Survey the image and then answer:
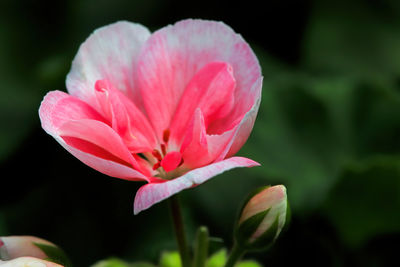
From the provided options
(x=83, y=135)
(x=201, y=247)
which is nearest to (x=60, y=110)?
(x=83, y=135)

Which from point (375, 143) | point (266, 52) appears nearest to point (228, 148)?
point (375, 143)

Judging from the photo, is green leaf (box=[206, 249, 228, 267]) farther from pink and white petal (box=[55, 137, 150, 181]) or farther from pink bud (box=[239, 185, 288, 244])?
pink and white petal (box=[55, 137, 150, 181])

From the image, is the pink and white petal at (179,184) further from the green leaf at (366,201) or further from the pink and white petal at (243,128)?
the green leaf at (366,201)

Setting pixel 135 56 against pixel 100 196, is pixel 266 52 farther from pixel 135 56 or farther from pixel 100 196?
pixel 135 56

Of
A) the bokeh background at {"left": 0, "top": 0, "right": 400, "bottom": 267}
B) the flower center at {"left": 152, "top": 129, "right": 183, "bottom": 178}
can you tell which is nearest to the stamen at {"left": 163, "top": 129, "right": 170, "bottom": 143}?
the flower center at {"left": 152, "top": 129, "right": 183, "bottom": 178}

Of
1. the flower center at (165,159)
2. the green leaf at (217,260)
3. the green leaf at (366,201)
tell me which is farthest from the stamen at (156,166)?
the green leaf at (366,201)

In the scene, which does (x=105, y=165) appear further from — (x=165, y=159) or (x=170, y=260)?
(x=170, y=260)
